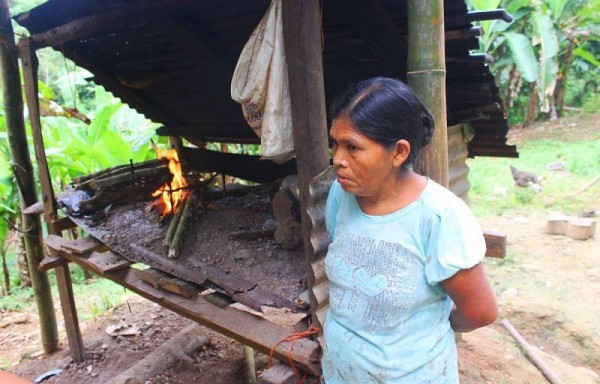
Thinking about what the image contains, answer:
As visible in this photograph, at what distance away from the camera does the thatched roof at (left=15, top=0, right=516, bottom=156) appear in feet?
8.84

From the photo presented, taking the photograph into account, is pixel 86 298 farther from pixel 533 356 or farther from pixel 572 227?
pixel 572 227

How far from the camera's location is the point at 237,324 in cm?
266

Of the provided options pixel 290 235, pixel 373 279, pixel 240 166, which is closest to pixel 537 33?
pixel 240 166

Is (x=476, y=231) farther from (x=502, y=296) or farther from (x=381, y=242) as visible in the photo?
(x=502, y=296)

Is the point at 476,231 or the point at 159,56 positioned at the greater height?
the point at 159,56

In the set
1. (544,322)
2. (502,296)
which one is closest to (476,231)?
(544,322)

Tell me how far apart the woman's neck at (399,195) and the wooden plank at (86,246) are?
305 cm

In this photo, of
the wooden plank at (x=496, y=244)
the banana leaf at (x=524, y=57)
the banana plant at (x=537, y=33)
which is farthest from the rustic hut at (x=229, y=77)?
the banana leaf at (x=524, y=57)

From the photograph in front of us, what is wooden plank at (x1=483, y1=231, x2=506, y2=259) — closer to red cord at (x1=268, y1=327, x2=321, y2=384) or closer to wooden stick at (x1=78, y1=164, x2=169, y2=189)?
red cord at (x1=268, y1=327, x2=321, y2=384)

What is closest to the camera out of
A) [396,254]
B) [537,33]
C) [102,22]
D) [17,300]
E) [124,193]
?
[396,254]

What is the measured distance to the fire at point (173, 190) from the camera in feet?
13.6

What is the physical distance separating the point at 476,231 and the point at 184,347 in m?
3.76

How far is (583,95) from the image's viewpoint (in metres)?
15.0

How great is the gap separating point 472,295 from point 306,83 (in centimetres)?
124
